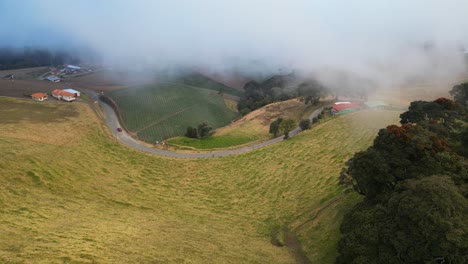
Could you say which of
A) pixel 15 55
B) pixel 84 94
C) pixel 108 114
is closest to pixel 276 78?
pixel 108 114

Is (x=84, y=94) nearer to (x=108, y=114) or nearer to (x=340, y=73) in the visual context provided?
(x=108, y=114)

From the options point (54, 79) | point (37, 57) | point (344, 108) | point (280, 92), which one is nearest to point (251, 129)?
point (344, 108)

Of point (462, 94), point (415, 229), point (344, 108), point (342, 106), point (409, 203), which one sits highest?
point (462, 94)

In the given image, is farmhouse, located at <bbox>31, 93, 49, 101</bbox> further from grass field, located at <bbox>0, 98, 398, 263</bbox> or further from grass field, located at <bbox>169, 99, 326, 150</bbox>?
grass field, located at <bbox>169, 99, 326, 150</bbox>

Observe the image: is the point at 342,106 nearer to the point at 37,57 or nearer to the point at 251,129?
the point at 251,129

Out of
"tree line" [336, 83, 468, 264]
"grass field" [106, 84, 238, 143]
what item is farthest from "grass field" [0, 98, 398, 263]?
"grass field" [106, 84, 238, 143]

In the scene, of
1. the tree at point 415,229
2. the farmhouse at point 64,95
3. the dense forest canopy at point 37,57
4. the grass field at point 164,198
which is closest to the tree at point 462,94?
the grass field at point 164,198

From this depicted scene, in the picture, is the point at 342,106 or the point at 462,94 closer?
the point at 462,94

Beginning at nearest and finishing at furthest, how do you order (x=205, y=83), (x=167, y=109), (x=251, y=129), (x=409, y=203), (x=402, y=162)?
(x=409, y=203)
(x=402, y=162)
(x=251, y=129)
(x=167, y=109)
(x=205, y=83)
